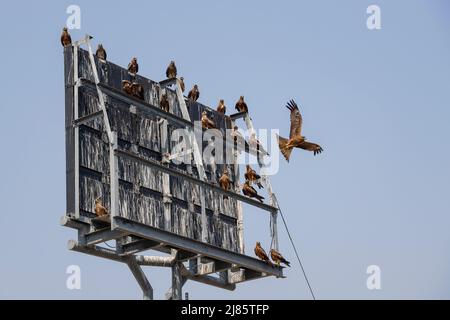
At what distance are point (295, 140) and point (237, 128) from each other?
71.9 inches

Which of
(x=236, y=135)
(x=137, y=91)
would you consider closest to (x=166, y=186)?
(x=137, y=91)

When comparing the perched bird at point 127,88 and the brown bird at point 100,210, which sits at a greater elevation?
the perched bird at point 127,88

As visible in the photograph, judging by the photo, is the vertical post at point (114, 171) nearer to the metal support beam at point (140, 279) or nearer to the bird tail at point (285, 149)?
the metal support beam at point (140, 279)

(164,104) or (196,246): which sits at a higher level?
(164,104)

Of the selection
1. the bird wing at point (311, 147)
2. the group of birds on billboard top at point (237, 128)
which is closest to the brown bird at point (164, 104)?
the group of birds on billboard top at point (237, 128)

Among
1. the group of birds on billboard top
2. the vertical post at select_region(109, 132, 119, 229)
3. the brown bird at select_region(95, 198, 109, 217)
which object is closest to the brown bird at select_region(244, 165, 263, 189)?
the group of birds on billboard top

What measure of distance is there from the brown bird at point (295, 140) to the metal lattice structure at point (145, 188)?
2.80ft

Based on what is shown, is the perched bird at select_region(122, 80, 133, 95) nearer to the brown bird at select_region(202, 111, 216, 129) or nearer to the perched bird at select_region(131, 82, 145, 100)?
the perched bird at select_region(131, 82, 145, 100)

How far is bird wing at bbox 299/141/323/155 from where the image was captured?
48.0 meters

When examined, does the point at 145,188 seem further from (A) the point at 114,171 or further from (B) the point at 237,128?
(B) the point at 237,128

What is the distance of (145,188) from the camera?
44.8 meters

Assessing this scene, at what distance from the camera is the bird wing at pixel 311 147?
48031 millimetres

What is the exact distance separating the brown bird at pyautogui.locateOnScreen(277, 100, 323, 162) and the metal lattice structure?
0.85m
